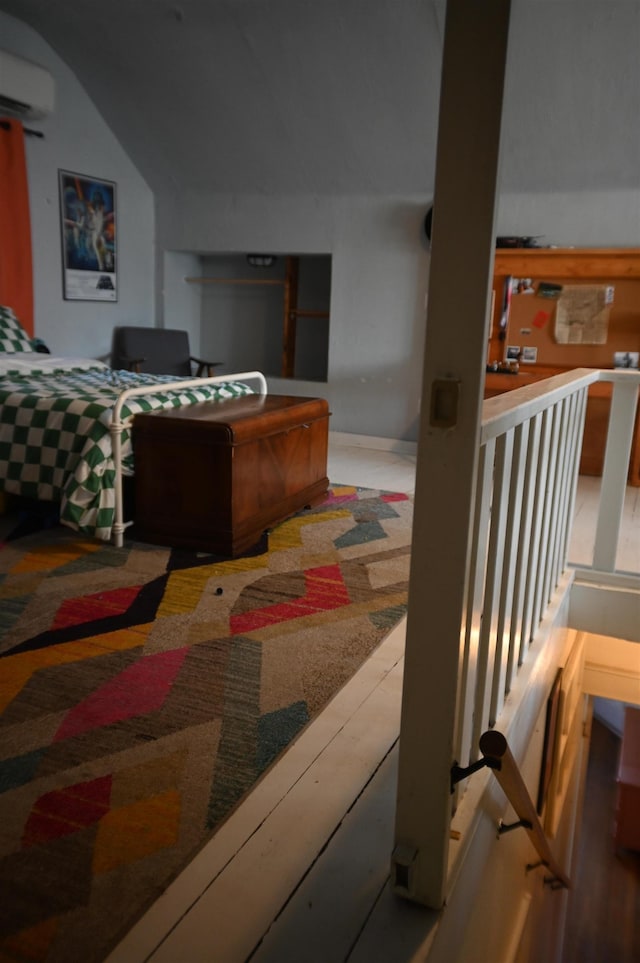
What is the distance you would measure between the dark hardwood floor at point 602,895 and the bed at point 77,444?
385cm

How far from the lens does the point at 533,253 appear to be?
4465mm

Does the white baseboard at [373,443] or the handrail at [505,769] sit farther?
the white baseboard at [373,443]

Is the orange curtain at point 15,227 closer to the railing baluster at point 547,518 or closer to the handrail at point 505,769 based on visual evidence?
the railing baluster at point 547,518

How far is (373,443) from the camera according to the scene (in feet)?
18.0

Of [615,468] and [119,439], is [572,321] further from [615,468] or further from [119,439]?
[119,439]

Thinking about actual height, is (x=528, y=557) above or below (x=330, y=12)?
below

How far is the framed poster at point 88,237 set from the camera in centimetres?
511

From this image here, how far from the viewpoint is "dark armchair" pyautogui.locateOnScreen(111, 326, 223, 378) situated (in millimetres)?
5352

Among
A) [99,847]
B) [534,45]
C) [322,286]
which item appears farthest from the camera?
[322,286]

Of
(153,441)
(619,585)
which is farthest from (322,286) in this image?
(619,585)

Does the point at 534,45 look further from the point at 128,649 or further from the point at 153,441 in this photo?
the point at 128,649

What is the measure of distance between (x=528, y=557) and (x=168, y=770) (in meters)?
1.00

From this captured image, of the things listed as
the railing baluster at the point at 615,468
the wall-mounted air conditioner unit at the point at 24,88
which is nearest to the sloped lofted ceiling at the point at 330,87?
the wall-mounted air conditioner unit at the point at 24,88

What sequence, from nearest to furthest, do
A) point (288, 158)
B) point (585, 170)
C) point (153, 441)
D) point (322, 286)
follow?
point (153, 441), point (585, 170), point (288, 158), point (322, 286)
